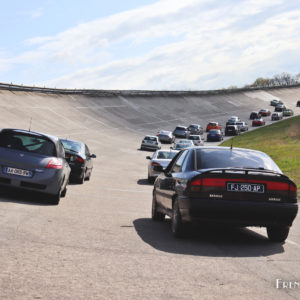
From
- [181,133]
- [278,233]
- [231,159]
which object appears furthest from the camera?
[181,133]

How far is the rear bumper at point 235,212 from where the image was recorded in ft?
28.6

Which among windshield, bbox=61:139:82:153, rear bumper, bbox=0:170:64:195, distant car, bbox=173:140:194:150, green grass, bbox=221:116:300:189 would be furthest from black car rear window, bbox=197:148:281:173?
distant car, bbox=173:140:194:150

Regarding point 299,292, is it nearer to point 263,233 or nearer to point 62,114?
point 263,233

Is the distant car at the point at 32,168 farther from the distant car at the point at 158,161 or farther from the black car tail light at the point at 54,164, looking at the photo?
the distant car at the point at 158,161

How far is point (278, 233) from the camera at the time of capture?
9.37 meters

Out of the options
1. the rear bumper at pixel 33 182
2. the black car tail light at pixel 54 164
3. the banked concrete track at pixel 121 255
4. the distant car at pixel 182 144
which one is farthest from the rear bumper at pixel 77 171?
the distant car at pixel 182 144

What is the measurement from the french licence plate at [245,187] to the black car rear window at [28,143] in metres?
5.29

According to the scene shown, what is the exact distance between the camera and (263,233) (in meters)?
10.7

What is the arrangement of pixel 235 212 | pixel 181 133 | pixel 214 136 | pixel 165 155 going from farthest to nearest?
pixel 181 133 < pixel 214 136 < pixel 165 155 < pixel 235 212

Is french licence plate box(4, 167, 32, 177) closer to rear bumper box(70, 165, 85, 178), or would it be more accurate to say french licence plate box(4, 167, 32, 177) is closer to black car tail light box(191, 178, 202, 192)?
black car tail light box(191, 178, 202, 192)

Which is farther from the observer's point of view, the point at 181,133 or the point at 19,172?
the point at 181,133

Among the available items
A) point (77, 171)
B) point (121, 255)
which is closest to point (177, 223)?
point (121, 255)

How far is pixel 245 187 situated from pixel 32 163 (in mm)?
5224

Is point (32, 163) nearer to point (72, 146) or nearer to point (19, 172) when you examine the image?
point (19, 172)
